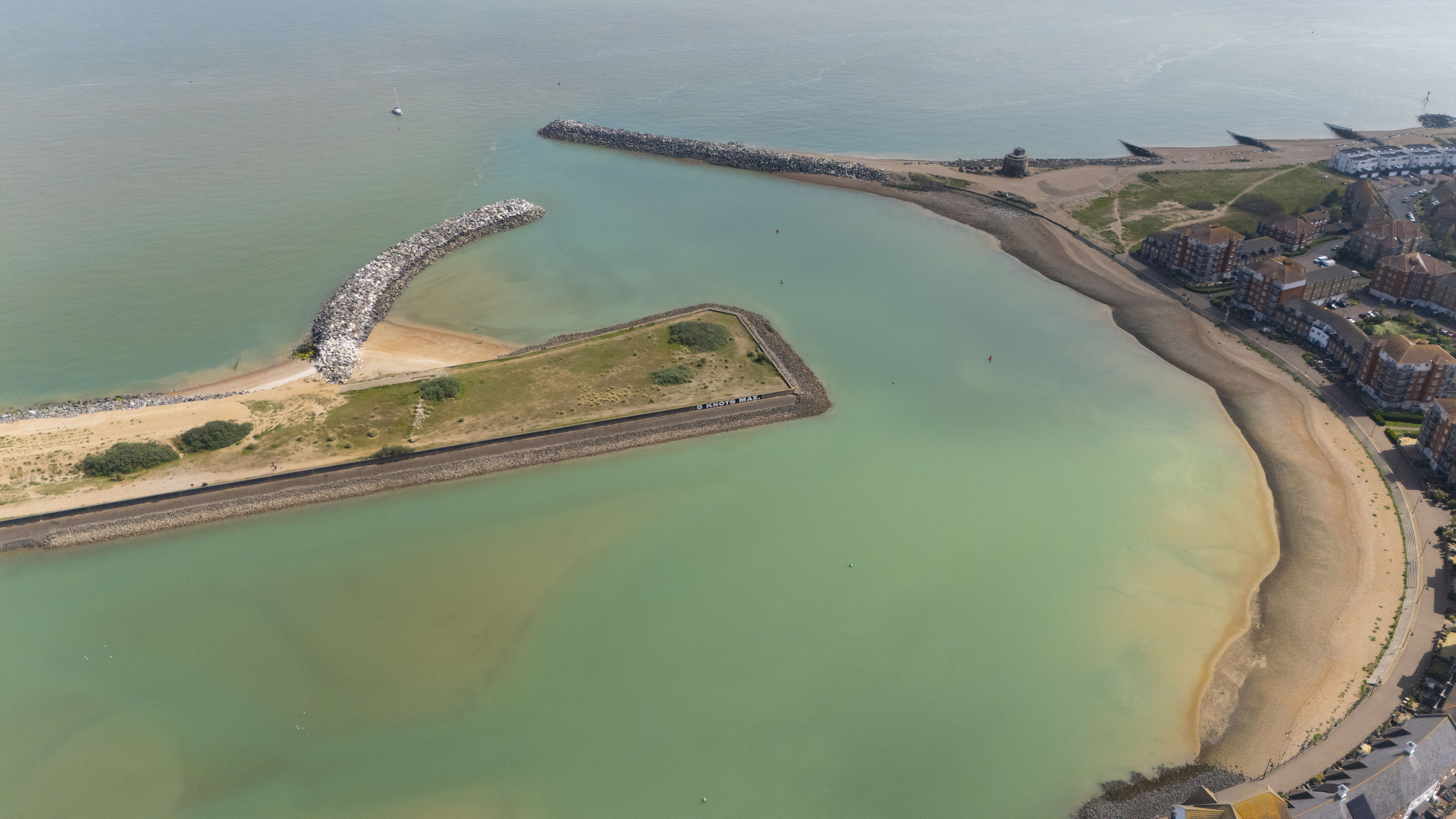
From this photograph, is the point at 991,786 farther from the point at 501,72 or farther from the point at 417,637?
the point at 501,72

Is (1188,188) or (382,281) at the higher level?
(1188,188)

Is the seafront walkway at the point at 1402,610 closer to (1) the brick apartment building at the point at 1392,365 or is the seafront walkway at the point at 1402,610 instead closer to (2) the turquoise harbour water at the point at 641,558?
(1) the brick apartment building at the point at 1392,365

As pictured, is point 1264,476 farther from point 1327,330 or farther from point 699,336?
point 699,336

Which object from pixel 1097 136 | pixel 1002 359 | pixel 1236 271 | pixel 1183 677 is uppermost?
pixel 1097 136

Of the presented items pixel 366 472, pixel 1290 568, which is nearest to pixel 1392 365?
pixel 1290 568

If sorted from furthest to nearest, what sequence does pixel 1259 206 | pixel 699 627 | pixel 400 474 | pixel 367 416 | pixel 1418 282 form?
1. pixel 1259 206
2. pixel 1418 282
3. pixel 367 416
4. pixel 400 474
5. pixel 699 627

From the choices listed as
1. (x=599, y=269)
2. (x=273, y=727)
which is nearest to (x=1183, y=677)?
(x=273, y=727)

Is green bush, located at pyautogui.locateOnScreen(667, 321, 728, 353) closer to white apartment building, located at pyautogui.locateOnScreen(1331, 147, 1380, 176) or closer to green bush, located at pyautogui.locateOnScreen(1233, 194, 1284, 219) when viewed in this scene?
green bush, located at pyautogui.locateOnScreen(1233, 194, 1284, 219)
